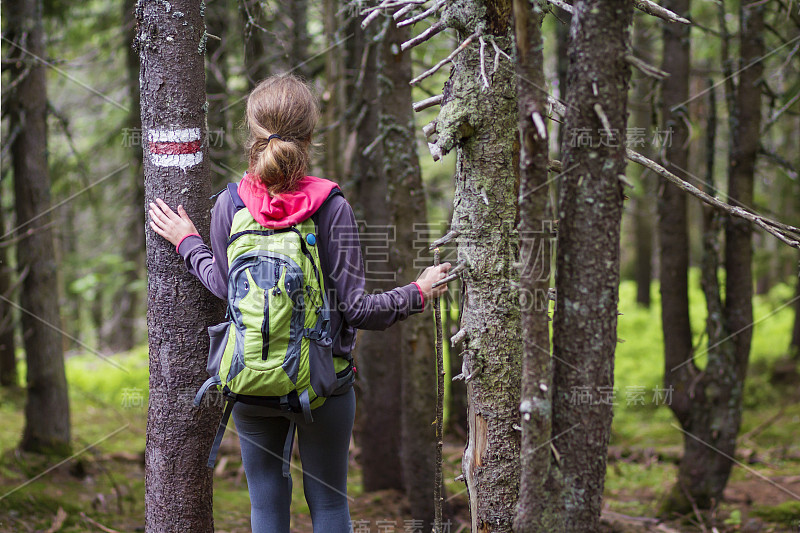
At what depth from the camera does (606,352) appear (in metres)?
2.34

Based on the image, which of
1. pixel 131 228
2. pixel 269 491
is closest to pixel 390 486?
pixel 269 491

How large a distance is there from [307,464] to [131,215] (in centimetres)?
852

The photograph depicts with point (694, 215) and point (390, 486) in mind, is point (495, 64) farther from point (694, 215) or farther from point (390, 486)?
point (694, 215)

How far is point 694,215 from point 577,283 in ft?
61.7

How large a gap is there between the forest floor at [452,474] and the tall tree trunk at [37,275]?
0.31 meters

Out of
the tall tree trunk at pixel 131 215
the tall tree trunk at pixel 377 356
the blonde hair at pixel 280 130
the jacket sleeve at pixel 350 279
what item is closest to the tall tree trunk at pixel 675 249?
the tall tree trunk at pixel 377 356

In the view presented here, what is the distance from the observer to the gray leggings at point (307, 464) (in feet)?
9.07

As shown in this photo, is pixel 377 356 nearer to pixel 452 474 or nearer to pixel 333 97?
pixel 452 474

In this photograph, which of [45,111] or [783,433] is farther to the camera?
[783,433]

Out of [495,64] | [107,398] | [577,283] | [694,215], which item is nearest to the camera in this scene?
[577,283]

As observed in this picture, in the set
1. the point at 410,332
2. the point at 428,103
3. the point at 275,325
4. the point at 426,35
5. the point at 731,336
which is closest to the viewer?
the point at 275,325

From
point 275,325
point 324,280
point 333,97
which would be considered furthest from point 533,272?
point 333,97

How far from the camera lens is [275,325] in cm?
248

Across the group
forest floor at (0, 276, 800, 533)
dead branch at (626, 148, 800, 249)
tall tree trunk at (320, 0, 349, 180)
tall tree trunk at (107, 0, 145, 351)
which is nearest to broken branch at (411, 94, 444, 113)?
dead branch at (626, 148, 800, 249)
